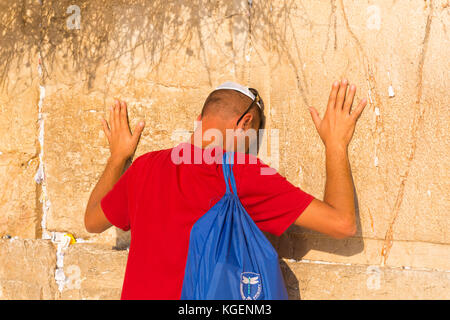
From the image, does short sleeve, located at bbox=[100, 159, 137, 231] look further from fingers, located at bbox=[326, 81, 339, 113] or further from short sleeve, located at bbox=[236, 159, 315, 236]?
fingers, located at bbox=[326, 81, 339, 113]

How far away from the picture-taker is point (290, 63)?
2.64 metres

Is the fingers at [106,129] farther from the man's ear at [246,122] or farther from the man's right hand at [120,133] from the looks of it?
the man's ear at [246,122]

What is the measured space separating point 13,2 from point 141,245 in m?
2.20

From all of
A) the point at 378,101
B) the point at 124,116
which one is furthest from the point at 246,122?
the point at 124,116

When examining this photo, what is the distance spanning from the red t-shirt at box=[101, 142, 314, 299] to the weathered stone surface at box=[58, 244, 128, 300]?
786mm

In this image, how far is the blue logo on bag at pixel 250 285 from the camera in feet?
6.43

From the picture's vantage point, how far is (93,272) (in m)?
2.99

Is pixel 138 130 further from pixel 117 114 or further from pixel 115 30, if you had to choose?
pixel 115 30

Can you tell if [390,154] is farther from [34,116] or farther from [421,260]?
[34,116]

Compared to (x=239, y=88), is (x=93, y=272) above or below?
below

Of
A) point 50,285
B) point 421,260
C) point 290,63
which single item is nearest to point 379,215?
point 421,260

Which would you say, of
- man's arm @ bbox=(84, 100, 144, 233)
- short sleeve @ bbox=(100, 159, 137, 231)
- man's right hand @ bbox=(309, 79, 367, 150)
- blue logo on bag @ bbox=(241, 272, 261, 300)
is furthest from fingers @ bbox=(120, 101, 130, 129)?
blue logo on bag @ bbox=(241, 272, 261, 300)

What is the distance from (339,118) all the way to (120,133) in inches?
53.6

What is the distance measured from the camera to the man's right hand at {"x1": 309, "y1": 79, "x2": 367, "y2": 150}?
2.46 m
